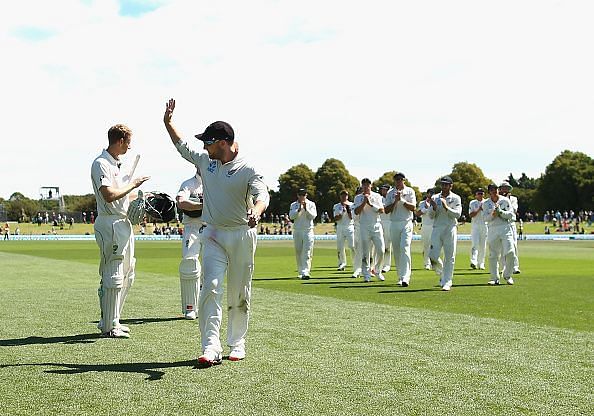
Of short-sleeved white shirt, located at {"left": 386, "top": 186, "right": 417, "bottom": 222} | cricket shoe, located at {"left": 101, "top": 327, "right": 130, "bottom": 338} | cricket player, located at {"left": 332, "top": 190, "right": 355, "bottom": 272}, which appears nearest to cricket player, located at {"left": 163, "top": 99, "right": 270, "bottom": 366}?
cricket shoe, located at {"left": 101, "top": 327, "right": 130, "bottom": 338}

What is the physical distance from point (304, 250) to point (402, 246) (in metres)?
3.87

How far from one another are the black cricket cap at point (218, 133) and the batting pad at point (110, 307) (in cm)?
267

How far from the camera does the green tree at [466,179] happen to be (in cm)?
10919

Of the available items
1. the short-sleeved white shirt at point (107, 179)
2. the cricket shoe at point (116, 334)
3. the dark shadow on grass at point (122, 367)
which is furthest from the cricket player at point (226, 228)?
the cricket shoe at point (116, 334)

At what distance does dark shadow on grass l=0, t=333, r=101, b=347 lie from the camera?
8.84 m

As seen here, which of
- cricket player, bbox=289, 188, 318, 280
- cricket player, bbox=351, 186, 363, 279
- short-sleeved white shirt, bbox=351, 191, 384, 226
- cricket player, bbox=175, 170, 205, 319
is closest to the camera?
cricket player, bbox=175, 170, 205, 319

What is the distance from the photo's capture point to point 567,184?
116m

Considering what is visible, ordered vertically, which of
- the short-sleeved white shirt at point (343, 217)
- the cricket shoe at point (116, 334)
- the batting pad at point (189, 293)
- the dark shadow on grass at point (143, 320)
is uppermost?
the short-sleeved white shirt at point (343, 217)

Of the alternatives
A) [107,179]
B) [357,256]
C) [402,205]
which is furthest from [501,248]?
[107,179]

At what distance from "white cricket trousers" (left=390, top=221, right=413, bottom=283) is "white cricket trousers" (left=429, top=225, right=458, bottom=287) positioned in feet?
1.91

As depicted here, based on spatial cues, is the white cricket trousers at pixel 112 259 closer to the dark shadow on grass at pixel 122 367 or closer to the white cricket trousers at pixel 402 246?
the dark shadow on grass at pixel 122 367

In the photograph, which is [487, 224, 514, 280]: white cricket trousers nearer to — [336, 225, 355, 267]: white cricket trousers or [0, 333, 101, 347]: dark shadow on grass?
[336, 225, 355, 267]: white cricket trousers

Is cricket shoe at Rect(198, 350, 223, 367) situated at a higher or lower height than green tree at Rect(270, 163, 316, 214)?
lower

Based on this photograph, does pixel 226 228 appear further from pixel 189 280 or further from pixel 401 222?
pixel 401 222
